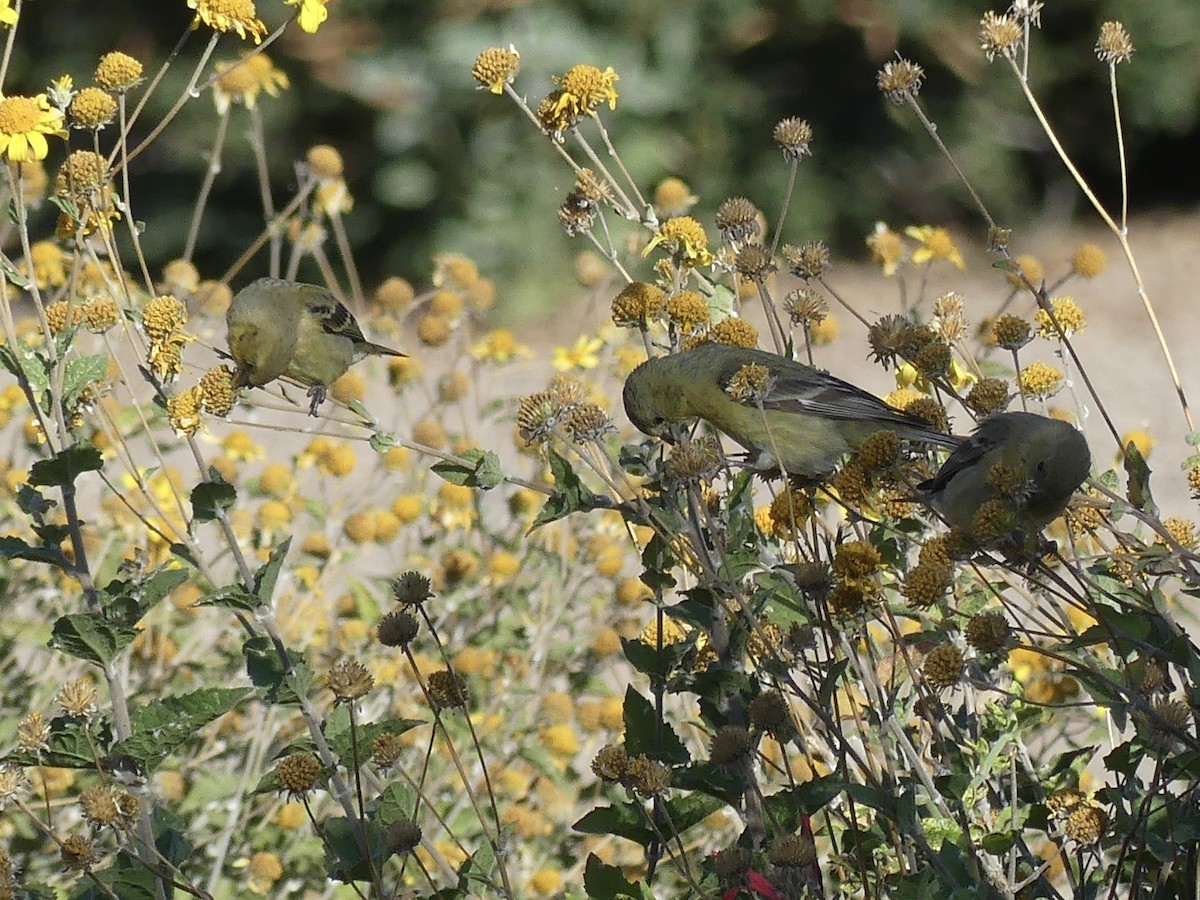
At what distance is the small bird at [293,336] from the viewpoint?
10.6 feet

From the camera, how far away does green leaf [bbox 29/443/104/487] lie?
2543 mm

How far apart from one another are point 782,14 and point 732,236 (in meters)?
7.90

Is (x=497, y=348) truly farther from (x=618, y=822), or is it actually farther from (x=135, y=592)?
(x=618, y=822)

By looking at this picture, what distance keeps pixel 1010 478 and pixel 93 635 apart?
1393 mm

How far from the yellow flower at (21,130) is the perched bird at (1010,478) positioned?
152 cm

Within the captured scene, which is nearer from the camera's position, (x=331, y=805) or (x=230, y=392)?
(x=230, y=392)

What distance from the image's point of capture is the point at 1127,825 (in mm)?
2377

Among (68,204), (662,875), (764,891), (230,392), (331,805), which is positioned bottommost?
(764,891)

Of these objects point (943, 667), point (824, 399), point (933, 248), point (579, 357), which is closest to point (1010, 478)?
point (943, 667)

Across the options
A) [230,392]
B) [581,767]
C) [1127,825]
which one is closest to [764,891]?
[1127,825]

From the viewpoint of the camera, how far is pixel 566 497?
2625 mm

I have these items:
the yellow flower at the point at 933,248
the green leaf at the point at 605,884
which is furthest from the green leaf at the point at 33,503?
the yellow flower at the point at 933,248

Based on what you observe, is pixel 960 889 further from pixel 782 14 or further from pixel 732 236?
pixel 782 14

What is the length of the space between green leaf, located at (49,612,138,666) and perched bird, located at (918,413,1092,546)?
4.08ft
